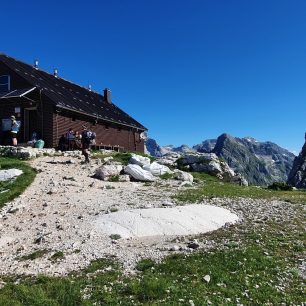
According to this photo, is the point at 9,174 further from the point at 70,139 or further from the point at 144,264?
the point at 144,264

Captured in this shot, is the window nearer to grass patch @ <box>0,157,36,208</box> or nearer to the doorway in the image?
the doorway

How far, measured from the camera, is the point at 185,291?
1041cm

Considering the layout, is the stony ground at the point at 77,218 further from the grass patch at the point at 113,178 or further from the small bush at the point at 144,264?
the grass patch at the point at 113,178

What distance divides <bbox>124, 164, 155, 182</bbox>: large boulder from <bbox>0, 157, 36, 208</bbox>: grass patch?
6401 millimetres

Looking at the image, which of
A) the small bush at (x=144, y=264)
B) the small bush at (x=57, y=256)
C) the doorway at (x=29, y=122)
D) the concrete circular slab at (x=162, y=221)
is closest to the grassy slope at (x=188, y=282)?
the small bush at (x=144, y=264)

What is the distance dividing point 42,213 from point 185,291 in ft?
32.7

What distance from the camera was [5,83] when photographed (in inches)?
1784

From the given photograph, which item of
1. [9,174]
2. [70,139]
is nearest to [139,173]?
[9,174]

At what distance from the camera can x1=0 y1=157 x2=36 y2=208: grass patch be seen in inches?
864

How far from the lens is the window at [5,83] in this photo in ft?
147

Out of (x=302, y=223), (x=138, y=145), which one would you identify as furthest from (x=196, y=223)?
(x=138, y=145)

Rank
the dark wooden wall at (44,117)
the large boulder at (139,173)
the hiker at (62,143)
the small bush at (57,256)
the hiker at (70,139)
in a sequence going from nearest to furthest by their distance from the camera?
the small bush at (57,256) → the large boulder at (139,173) → the hiker at (70,139) → the hiker at (62,143) → the dark wooden wall at (44,117)

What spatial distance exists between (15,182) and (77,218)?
8716 millimetres

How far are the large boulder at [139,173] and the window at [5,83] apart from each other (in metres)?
22.1
